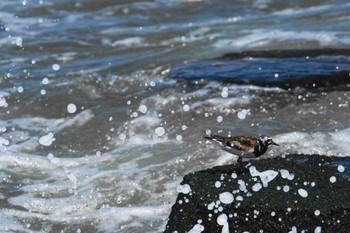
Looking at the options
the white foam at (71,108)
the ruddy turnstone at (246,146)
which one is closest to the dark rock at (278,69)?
the white foam at (71,108)

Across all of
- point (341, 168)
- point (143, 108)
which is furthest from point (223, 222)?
point (143, 108)

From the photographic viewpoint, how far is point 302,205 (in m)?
4.84

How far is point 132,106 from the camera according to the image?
9195 millimetres

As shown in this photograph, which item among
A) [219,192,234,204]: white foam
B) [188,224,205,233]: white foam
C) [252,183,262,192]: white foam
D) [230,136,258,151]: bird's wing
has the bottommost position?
[188,224,205,233]: white foam

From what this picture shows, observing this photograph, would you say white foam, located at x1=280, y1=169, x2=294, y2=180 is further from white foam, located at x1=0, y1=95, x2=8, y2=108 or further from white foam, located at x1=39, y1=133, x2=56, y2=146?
white foam, located at x1=0, y1=95, x2=8, y2=108

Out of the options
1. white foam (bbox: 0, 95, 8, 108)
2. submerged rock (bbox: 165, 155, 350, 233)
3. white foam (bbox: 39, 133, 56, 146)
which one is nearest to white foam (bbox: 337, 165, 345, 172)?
submerged rock (bbox: 165, 155, 350, 233)

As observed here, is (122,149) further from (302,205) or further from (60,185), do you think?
(302,205)

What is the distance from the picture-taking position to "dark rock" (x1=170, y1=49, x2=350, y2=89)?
9.14m

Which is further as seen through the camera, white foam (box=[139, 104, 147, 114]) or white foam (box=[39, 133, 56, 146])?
white foam (box=[139, 104, 147, 114])

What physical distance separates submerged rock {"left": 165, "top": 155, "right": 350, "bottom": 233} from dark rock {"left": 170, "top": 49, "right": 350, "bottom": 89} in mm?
3810

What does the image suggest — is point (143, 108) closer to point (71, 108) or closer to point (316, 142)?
point (71, 108)

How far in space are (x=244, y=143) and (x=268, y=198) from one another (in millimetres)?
609

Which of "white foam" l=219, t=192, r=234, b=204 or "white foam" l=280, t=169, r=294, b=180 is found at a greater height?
"white foam" l=219, t=192, r=234, b=204

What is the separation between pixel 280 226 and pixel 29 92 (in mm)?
5787
